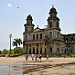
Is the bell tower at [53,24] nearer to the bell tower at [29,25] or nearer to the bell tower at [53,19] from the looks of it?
the bell tower at [53,19]

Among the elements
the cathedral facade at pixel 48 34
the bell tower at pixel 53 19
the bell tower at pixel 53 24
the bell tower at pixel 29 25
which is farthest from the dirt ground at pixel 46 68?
the bell tower at pixel 29 25

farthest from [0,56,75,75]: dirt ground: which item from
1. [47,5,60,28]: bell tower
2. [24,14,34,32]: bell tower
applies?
[24,14,34,32]: bell tower

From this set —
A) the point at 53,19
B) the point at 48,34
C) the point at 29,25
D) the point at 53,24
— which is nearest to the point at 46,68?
the point at 48,34

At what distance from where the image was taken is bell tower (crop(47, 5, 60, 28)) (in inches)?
2218

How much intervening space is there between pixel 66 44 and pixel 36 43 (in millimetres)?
A: 16017

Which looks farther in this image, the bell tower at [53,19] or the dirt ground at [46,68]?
the bell tower at [53,19]

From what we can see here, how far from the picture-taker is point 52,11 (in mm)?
57281

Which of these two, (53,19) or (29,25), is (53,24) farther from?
(29,25)

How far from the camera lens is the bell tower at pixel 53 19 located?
185ft

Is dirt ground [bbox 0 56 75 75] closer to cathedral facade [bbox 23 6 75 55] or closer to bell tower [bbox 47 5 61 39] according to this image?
cathedral facade [bbox 23 6 75 55]

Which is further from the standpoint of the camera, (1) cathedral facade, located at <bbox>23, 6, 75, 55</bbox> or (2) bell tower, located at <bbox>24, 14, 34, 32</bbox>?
(2) bell tower, located at <bbox>24, 14, 34, 32</bbox>

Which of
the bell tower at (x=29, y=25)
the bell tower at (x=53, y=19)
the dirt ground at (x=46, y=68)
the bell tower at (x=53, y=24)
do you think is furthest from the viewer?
the bell tower at (x=29, y=25)


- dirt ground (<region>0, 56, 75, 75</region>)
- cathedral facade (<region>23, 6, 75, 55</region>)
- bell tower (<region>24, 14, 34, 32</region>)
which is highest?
bell tower (<region>24, 14, 34, 32</region>)

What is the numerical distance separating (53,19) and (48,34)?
21.8 feet
